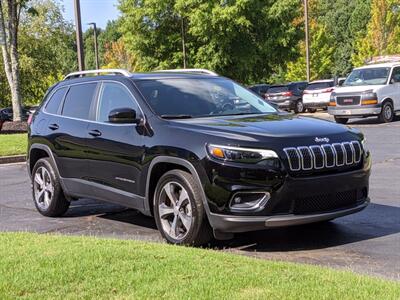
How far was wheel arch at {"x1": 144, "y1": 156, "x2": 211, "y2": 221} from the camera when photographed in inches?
228

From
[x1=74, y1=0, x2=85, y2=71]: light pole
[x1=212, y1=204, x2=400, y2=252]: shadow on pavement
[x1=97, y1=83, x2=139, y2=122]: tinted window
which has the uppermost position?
[x1=74, y1=0, x2=85, y2=71]: light pole

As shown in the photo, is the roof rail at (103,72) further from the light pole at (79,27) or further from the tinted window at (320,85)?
the tinted window at (320,85)

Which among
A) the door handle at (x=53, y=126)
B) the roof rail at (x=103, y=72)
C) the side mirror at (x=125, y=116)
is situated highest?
the roof rail at (x=103, y=72)

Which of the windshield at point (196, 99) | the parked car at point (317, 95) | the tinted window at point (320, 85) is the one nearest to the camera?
the windshield at point (196, 99)

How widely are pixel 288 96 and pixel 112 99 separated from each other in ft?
87.8

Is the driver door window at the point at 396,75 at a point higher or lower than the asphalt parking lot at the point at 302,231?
higher

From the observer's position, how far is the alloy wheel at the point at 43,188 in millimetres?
8062

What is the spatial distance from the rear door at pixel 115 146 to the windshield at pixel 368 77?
1682 cm

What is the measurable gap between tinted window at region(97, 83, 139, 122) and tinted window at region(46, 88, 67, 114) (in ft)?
3.45

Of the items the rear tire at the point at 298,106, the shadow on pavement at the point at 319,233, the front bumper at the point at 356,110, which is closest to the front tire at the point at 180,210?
the shadow on pavement at the point at 319,233

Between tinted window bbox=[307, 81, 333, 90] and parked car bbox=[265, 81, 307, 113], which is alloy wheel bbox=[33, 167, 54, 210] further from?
parked car bbox=[265, 81, 307, 113]

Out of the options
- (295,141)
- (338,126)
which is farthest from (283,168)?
(338,126)

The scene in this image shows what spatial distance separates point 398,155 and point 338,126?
7284 mm

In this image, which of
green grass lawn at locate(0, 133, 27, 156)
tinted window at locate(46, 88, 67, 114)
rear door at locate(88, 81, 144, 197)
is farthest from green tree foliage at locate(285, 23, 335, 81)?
rear door at locate(88, 81, 144, 197)
